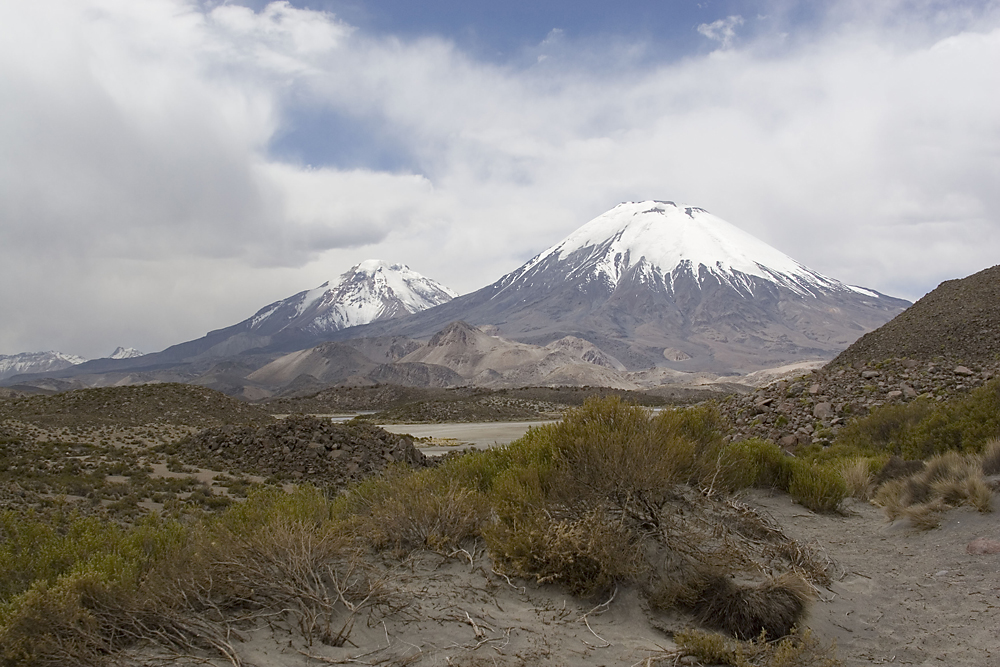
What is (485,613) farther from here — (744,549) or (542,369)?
(542,369)

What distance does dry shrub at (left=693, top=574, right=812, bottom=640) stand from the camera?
4.80m

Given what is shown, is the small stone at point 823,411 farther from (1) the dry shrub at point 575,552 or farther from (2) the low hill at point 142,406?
(2) the low hill at point 142,406

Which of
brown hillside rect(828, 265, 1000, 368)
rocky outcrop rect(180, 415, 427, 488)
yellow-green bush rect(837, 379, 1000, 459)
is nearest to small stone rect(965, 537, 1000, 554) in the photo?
yellow-green bush rect(837, 379, 1000, 459)

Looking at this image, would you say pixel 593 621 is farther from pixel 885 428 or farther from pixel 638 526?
pixel 885 428

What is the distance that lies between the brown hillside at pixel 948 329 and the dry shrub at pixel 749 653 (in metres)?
18.3

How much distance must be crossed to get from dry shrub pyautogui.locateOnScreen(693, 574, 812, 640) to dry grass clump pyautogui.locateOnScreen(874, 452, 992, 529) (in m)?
3.58

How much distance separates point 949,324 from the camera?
20750mm

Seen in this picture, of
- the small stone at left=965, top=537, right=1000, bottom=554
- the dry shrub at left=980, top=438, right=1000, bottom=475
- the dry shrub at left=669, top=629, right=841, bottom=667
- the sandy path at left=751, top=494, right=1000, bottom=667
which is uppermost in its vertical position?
the dry shrub at left=980, top=438, right=1000, bottom=475

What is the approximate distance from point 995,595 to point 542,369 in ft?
459

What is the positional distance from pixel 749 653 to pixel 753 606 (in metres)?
0.65

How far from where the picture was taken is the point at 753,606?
15.9 ft

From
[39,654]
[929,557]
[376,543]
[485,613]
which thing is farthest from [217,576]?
[929,557]

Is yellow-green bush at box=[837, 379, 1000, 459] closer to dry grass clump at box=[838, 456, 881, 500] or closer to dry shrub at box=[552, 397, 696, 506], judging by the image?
dry grass clump at box=[838, 456, 881, 500]

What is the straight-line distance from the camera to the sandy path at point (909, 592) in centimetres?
464
